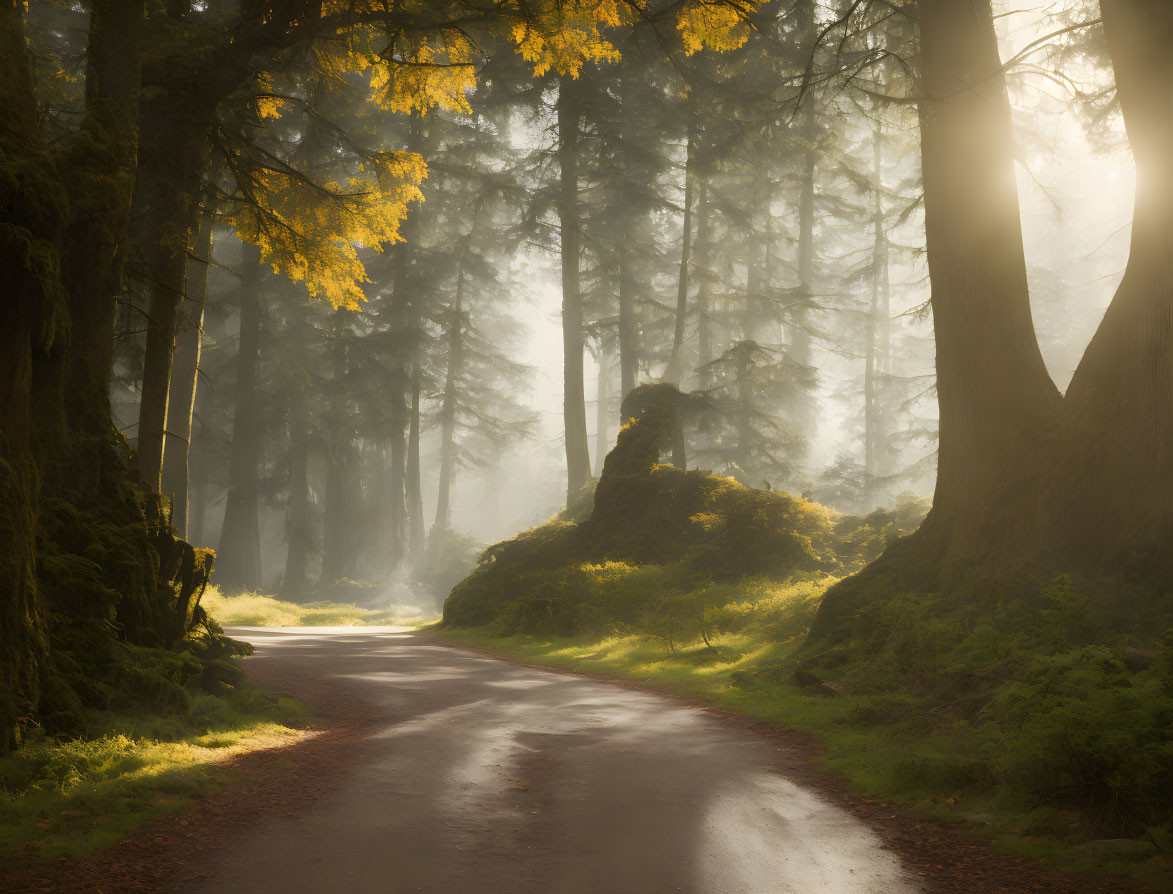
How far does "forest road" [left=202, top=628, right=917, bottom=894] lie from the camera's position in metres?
4.36

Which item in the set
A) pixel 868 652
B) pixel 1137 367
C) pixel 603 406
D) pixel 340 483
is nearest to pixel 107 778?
pixel 868 652

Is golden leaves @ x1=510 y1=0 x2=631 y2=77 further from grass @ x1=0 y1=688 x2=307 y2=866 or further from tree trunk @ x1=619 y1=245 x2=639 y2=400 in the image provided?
tree trunk @ x1=619 y1=245 x2=639 y2=400

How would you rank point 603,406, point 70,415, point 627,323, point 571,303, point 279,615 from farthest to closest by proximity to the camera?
point 603,406 < point 627,323 < point 571,303 < point 279,615 < point 70,415

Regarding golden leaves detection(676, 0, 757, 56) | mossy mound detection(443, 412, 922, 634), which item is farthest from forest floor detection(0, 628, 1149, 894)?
golden leaves detection(676, 0, 757, 56)

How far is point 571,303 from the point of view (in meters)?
28.1

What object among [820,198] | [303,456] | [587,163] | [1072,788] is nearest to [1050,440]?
[1072,788]

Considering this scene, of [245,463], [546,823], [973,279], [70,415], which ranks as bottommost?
[546,823]

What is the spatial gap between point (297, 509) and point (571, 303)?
52.8ft

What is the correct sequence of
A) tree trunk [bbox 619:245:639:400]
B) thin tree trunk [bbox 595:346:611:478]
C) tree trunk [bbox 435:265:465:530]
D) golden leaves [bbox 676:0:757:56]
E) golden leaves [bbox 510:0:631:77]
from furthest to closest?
1. thin tree trunk [bbox 595:346:611:478]
2. tree trunk [bbox 435:265:465:530]
3. tree trunk [bbox 619:245:639:400]
4. golden leaves [bbox 510:0:631:77]
5. golden leaves [bbox 676:0:757:56]

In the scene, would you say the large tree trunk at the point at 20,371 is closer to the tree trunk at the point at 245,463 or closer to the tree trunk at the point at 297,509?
the tree trunk at the point at 245,463

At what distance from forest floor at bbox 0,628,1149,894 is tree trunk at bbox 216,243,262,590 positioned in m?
24.0

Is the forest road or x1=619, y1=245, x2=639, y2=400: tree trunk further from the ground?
x1=619, y1=245, x2=639, y2=400: tree trunk

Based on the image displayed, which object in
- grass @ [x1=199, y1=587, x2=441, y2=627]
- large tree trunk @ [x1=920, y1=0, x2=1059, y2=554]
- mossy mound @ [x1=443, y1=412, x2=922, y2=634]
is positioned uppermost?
large tree trunk @ [x1=920, y1=0, x2=1059, y2=554]

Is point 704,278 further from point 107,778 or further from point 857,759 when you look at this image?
point 107,778
